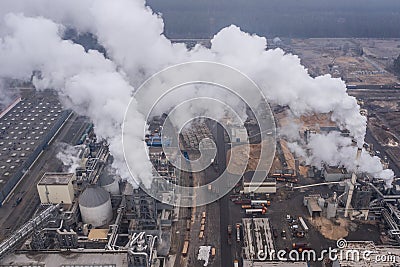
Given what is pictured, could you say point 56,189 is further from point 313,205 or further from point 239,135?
point 313,205

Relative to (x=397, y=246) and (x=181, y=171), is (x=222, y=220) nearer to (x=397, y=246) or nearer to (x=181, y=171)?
(x=181, y=171)

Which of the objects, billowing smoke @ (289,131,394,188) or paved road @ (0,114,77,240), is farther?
billowing smoke @ (289,131,394,188)

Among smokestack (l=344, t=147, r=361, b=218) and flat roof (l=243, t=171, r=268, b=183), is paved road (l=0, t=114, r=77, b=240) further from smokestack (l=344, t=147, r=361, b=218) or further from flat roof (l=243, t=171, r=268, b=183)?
smokestack (l=344, t=147, r=361, b=218)

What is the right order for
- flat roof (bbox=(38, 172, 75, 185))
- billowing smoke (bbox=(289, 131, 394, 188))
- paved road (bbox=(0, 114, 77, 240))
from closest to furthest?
1. flat roof (bbox=(38, 172, 75, 185))
2. paved road (bbox=(0, 114, 77, 240))
3. billowing smoke (bbox=(289, 131, 394, 188))

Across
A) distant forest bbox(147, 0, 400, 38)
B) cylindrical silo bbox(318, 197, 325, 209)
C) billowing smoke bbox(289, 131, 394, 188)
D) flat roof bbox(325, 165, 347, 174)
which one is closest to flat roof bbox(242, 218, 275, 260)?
cylindrical silo bbox(318, 197, 325, 209)

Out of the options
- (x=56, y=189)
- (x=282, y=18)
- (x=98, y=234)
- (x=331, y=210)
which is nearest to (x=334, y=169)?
(x=331, y=210)

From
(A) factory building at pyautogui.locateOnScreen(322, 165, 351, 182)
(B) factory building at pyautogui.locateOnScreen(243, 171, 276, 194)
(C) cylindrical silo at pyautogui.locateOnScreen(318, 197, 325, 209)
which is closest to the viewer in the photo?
(C) cylindrical silo at pyautogui.locateOnScreen(318, 197, 325, 209)

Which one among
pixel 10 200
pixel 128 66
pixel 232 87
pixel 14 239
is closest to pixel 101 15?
pixel 128 66
